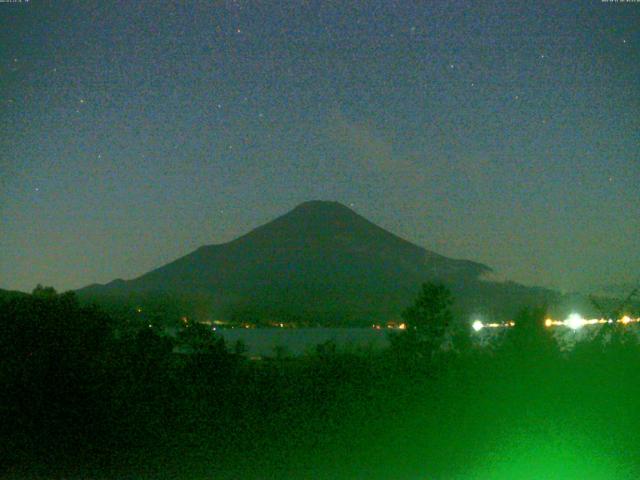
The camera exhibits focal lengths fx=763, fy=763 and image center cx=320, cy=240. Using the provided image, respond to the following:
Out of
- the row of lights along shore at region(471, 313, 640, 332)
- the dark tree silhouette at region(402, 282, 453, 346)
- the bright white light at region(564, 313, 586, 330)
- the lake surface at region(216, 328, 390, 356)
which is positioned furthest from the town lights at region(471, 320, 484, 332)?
the lake surface at region(216, 328, 390, 356)

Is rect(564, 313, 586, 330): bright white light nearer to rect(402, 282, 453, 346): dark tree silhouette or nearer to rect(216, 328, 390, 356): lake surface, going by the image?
rect(402, 282, 453, 346): dark tree silhouette

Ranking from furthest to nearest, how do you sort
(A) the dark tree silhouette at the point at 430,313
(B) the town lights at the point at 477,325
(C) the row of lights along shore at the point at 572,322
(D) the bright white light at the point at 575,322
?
(A) the dark tree silhouette at the point at 430,313
(B) the town lights at the point at 477,325
(D) the bright white light at the point at 575,322
(C) the row of lights along shore at the point at 572,322

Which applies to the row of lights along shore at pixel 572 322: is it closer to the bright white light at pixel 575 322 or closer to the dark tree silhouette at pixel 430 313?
the bright white light at pixel 575 322

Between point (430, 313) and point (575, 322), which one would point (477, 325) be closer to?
point (430, 313)

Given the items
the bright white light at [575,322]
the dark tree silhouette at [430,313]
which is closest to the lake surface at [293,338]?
the dark tree silhouette at [430,313]

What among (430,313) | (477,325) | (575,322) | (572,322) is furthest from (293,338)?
(575,322)
